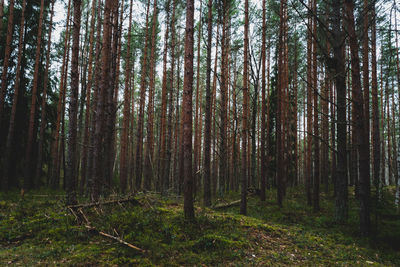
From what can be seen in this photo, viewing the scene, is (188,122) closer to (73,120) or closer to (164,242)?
(164,242)

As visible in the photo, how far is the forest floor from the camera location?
12.3ft

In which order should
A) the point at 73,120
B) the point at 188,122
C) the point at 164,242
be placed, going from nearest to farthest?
the point at 164,242 < the point at 188,122 < the point at 73,120

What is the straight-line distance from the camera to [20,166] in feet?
42.5

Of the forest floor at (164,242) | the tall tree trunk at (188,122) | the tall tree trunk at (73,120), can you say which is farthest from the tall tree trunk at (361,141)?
the tall tree trunk at (73,120)

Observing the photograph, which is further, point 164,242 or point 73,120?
point 73,120

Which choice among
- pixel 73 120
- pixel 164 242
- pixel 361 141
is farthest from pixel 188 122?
pixel 361 141

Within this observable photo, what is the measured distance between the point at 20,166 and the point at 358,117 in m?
17.4

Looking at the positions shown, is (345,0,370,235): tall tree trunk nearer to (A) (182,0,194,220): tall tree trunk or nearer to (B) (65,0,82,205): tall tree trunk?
(A) (182,0,194,220): tall tree trunk

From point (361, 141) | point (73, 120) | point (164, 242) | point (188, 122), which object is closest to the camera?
point (164, 242)

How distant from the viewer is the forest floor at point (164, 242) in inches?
147

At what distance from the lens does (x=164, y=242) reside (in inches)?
173

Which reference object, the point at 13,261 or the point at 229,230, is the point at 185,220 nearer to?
the point at 229,230

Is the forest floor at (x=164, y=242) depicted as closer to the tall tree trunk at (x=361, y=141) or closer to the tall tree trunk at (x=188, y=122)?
the tall tree trunk at (x=188, y=122)

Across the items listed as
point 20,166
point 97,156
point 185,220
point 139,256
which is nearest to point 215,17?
point 97,156
